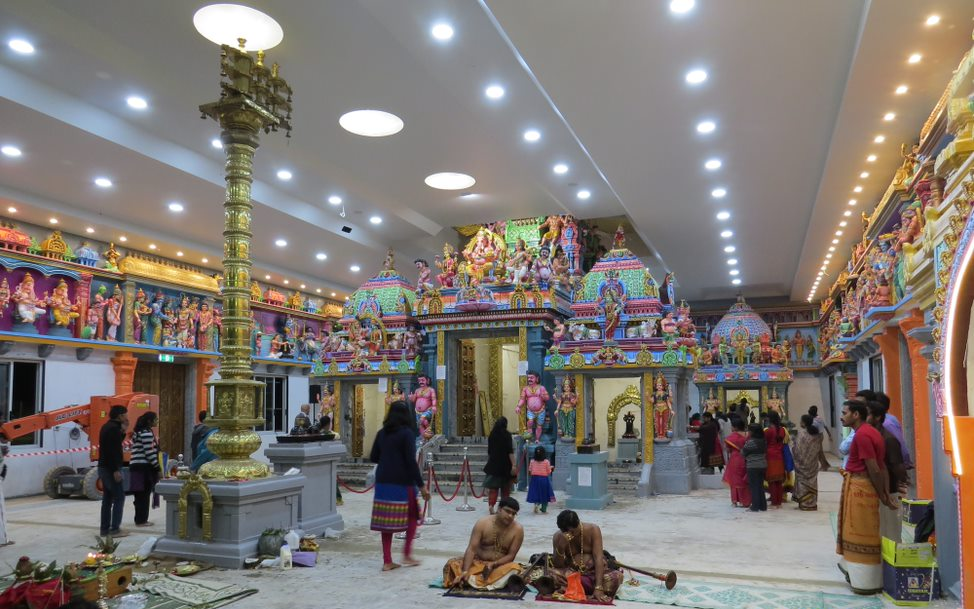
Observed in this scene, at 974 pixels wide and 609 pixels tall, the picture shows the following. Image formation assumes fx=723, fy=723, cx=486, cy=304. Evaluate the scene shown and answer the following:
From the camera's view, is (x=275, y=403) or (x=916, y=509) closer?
(x=916, y=509)

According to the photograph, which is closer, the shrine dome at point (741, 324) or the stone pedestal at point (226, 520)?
the stone pedestal at point (226, 520)

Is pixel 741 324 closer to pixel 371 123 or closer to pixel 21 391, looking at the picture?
pixel 371 123

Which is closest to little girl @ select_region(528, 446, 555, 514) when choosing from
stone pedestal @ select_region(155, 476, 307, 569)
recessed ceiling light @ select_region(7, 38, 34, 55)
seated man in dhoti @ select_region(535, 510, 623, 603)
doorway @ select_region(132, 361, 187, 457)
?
stone pedestal @ select_region(155, 476, 307, 569)

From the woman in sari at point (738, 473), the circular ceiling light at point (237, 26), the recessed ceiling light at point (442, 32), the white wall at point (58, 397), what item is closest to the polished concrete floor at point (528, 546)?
the woman in sari at point (738, 473)

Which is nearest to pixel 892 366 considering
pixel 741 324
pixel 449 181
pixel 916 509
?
pixel 916 509

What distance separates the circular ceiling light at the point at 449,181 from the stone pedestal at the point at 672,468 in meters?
6.35

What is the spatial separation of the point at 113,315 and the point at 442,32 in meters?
Result: 10.9

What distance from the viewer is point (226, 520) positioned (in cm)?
708

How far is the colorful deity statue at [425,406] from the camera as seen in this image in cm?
1538

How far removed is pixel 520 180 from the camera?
1495 cm

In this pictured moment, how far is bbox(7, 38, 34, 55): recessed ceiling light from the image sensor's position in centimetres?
896

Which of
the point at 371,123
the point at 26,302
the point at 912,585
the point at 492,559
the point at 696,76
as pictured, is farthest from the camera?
the point at 26,302

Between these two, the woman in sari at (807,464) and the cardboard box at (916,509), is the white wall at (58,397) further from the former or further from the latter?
the cardboard box at (916,509)

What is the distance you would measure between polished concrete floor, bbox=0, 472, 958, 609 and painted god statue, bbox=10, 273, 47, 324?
11.6 feet
